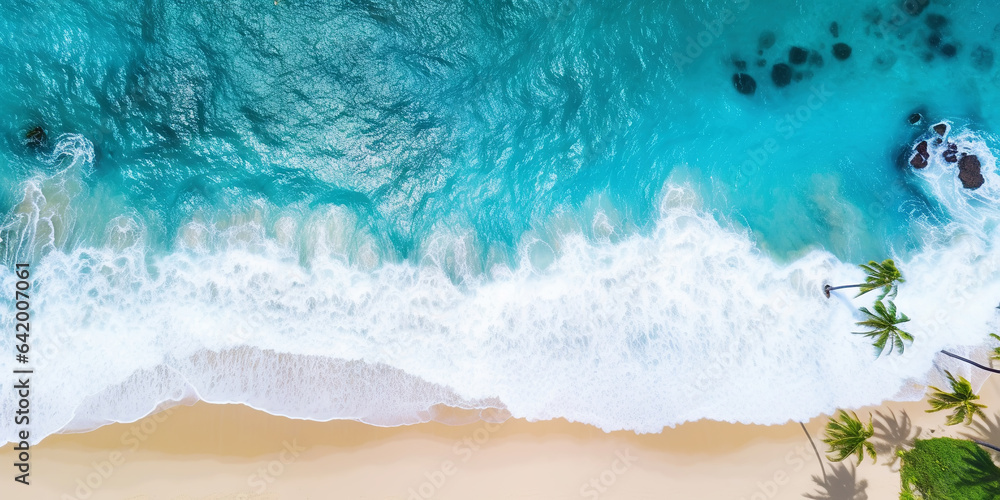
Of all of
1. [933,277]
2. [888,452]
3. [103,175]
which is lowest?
[888,452]

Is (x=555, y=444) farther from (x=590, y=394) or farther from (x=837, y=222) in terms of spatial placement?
(x=837, y=222)

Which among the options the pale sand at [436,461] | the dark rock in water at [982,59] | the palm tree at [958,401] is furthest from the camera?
the dark rock in water at [982,59]

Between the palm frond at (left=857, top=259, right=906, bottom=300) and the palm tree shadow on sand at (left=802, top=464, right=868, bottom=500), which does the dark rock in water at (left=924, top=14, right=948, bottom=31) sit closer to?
the palm frond at (left=857, top=259, right=906, bottom=300)

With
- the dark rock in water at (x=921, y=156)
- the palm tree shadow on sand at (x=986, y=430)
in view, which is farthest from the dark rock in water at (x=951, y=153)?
the palm tree shadow on sand at (x=986, y=430)

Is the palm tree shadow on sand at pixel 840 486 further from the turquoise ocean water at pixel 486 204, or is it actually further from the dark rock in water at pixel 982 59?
the dark rock in water at pixel 982 59

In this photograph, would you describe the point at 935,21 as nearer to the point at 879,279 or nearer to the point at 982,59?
the point at 982,59

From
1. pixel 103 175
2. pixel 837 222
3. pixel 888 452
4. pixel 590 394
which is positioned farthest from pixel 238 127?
pixel 888 452

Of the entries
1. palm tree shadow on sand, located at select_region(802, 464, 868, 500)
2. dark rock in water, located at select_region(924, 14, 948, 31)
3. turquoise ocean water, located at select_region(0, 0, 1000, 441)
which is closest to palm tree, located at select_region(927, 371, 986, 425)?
turquoise ocean water, located at select_region(0, 0, 1000, 441)
